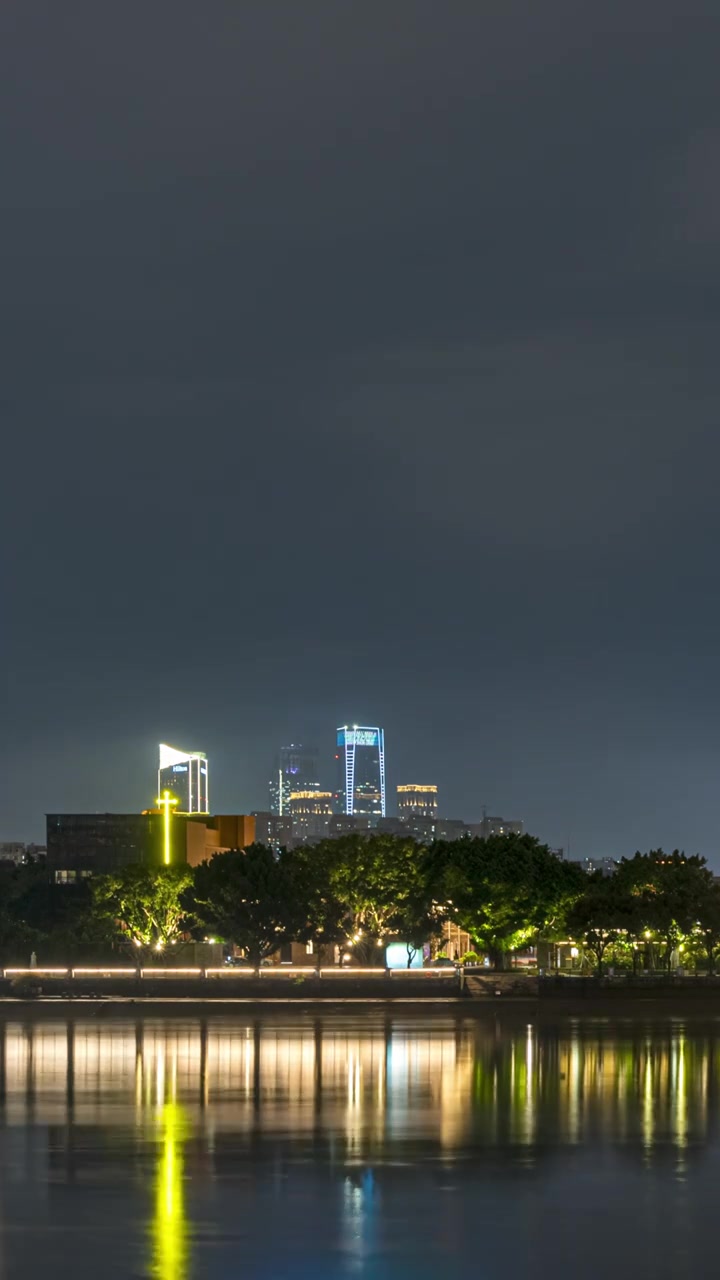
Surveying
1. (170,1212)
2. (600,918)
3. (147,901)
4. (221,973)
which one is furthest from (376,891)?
(170,1212)

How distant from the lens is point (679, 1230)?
27047 millimetres

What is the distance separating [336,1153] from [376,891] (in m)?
106

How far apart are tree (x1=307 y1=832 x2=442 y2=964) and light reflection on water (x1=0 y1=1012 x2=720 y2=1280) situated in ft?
247

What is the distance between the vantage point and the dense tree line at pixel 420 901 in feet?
421

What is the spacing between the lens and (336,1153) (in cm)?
3544

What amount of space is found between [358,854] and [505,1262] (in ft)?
387

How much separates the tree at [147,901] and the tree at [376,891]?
1295 centimetres

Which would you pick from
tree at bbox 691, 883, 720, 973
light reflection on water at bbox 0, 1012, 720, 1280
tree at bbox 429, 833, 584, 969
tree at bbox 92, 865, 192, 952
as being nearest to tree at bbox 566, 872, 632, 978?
tree at bbox 429, 833, 584, 969

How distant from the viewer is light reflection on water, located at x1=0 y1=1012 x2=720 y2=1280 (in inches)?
1012

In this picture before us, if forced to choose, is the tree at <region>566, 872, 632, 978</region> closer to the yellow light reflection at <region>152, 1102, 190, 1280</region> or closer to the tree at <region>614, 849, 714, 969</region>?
the tree at <region>614, 849, 714, 969</region>

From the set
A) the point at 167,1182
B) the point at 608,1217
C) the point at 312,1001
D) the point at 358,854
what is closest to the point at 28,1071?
the point at 167,1182

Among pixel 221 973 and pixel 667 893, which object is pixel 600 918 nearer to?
pixel 667 893

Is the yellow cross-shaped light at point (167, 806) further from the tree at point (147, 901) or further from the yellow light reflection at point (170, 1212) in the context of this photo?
the yellow light reflection at point (170, 1212)

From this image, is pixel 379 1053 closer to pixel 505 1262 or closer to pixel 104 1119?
pixel 104 1119
